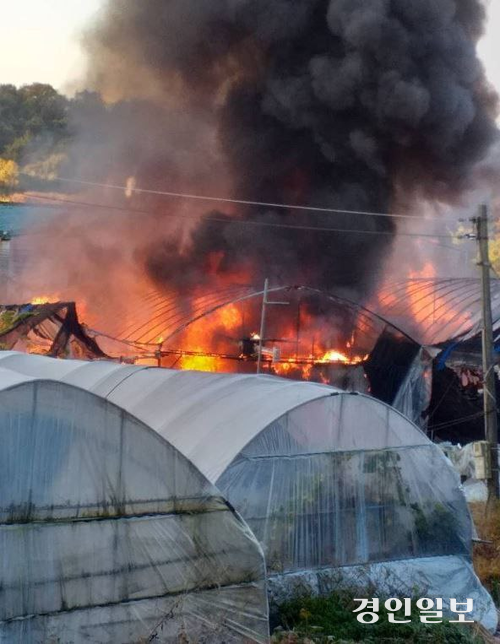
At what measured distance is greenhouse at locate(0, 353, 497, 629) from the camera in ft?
28.9

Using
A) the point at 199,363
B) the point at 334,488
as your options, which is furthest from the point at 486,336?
the point at 199,363

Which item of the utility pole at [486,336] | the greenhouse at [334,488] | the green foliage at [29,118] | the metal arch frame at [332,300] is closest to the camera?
the greenhouse at [334,488]

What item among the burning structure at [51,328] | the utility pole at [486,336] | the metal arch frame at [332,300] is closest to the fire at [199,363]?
the metal arch frame at [332,300]

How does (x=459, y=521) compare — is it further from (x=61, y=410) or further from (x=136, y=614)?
(x=61, y=410)

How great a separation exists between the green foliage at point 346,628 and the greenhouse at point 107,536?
768 mm

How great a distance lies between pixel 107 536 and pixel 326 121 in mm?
20037

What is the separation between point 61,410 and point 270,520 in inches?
133

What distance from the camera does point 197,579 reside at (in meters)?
6.70

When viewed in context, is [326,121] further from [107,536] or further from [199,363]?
[107,536]

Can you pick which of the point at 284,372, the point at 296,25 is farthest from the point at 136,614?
the point at 296,25

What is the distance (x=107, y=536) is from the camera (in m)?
6.39

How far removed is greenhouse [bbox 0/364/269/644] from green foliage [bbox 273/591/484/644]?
2.52 feet

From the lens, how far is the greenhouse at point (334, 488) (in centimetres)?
882

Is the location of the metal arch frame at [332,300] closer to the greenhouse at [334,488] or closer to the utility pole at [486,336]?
the utility pole at [486,336]
